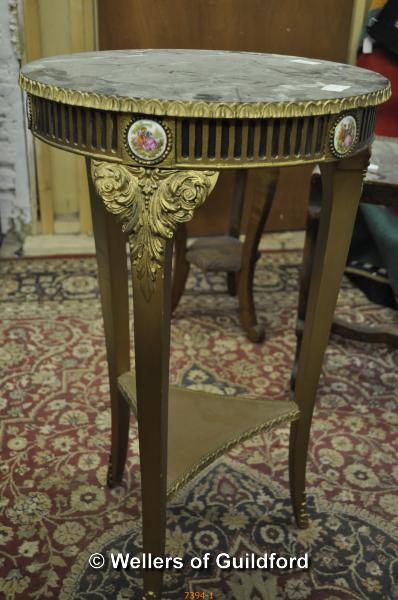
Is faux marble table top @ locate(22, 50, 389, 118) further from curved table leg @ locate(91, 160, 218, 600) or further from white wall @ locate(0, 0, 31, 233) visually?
white wall @ locate(0, 0, 31, 233)

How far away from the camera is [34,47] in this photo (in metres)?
2.97

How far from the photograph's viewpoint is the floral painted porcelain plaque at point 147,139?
3.37ft

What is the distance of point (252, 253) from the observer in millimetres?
2434

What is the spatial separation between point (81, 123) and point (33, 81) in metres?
0.14

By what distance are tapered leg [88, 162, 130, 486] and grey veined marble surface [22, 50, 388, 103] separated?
284 millimetres

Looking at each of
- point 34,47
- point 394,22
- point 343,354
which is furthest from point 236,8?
point 343,354

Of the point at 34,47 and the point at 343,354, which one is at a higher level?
the point at 34,47

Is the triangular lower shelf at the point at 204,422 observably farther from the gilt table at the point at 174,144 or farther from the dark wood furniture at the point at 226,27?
the dark wood furniture at the point at 226,27

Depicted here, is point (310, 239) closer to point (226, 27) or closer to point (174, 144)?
point (174, 144)

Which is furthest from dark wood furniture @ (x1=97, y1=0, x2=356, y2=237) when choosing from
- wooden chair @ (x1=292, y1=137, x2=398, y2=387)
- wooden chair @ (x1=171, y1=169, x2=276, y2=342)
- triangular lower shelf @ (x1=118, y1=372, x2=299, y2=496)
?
triangular lower shelf @ (x1=118, y1=372, x2=299, y2=496)

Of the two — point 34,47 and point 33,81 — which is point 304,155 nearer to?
point 33,81

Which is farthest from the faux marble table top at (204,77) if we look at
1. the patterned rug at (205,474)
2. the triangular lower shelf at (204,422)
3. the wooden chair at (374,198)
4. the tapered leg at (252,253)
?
the patterned rug at (205,474)

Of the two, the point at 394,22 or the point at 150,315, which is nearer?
the point at 150,315

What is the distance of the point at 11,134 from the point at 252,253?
4.63ft
